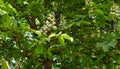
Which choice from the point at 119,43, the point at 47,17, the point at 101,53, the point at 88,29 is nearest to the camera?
the point at 119,43

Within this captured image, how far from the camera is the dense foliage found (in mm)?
4035

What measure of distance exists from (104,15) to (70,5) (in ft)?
5.99

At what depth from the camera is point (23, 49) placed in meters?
5.15

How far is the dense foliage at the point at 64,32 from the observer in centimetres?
404

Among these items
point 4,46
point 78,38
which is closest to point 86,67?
point 78,38

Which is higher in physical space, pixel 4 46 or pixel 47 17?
pixel 47 17

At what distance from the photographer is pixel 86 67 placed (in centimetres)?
544

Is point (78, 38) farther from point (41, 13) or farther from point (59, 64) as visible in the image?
point (59, 64)

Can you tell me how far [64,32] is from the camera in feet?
15.7

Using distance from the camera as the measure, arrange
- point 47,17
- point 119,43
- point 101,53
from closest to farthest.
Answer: point 119,43
point 101,53
point 47,17

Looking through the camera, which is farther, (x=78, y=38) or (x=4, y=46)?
(x=4, y=46)

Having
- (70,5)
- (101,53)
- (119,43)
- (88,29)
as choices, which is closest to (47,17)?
(70,5)

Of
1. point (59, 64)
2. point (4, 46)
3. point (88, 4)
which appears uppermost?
point (88, 4)

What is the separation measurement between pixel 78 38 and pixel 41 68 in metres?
1.28
